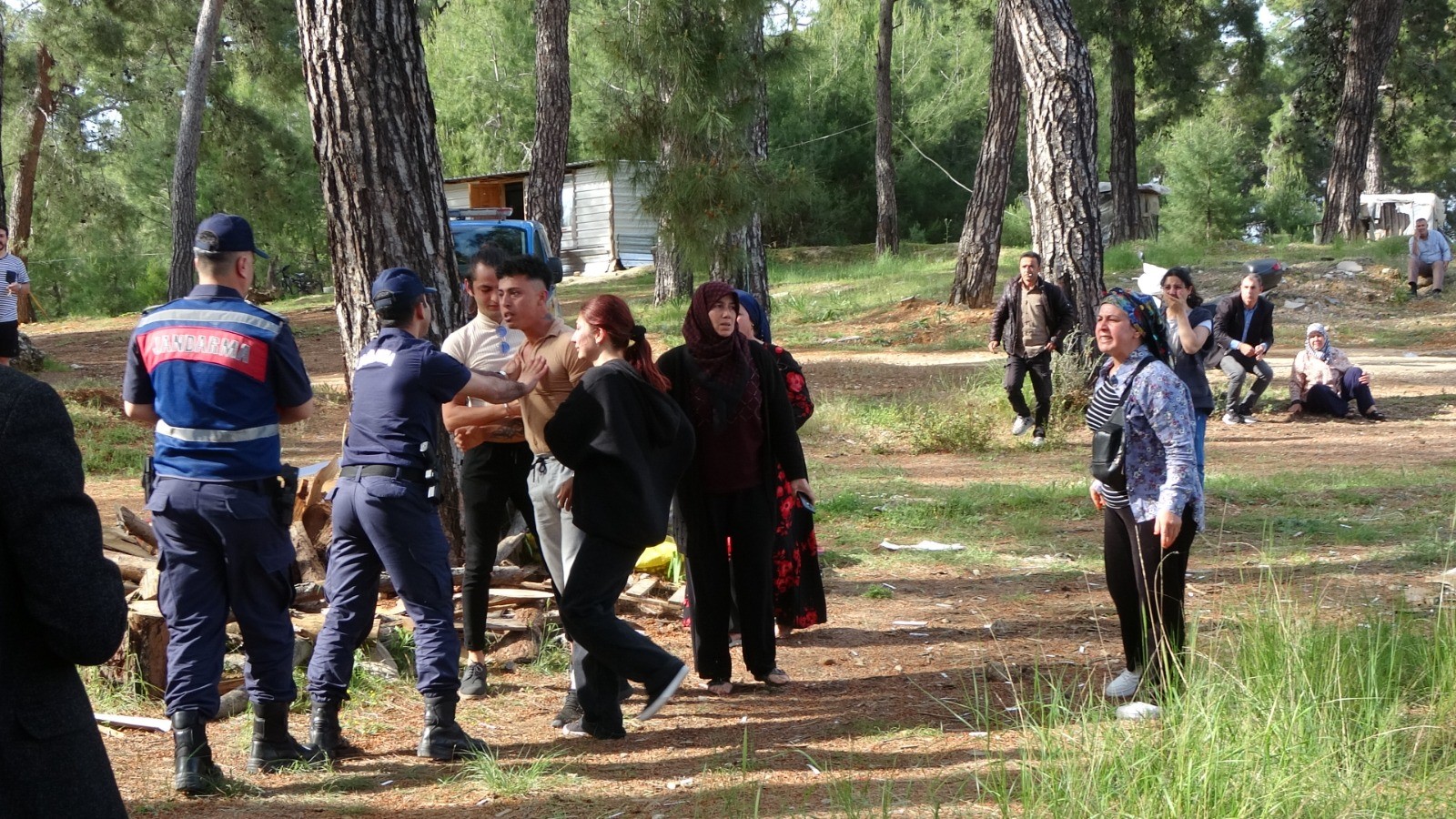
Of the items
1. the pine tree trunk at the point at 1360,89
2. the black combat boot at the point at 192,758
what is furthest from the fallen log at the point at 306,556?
the pine tree trunk at the point at 1360,89

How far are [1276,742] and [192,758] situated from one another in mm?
3392

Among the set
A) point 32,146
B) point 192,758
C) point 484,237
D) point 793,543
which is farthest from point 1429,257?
point 32,146

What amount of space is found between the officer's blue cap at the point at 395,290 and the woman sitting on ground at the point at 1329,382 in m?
10.9

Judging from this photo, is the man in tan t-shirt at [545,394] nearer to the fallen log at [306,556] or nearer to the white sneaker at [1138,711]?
the fallen log at [306,556]

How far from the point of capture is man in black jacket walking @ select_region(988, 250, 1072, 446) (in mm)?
12188

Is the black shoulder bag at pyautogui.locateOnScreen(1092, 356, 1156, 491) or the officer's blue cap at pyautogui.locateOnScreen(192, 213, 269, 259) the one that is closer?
the officer's blue cap at pyautogui.locateOnScreen(192, 213, 269, 259)

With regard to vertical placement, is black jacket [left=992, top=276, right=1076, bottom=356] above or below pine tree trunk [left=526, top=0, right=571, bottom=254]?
below

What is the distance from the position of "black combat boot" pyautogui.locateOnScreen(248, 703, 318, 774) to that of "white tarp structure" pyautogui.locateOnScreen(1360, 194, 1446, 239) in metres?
30.1

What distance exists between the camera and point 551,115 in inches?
771

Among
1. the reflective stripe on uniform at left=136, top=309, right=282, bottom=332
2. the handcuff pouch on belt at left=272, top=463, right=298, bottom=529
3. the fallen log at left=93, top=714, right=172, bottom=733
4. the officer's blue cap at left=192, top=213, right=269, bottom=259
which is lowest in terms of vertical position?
the fallen log at left=93, top=714, right=172, bottom=733

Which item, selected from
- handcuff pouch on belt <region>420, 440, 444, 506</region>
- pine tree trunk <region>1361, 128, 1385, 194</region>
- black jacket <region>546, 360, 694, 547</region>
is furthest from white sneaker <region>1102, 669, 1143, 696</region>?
pine tree trunk <region>1361, 128, 1385, 194</region>

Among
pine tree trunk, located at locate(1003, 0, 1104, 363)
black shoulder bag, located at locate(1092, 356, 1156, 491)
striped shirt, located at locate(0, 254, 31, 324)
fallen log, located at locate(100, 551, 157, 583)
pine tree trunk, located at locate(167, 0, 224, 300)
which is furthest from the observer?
pine tree trunk, located at locate(167, 0, 224, 300)

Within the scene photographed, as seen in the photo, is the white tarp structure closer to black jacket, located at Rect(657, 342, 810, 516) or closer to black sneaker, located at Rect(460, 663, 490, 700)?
black jacket, located at Rect(657, 342, 810, 516)

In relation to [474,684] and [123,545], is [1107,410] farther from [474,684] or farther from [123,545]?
[123,545]
